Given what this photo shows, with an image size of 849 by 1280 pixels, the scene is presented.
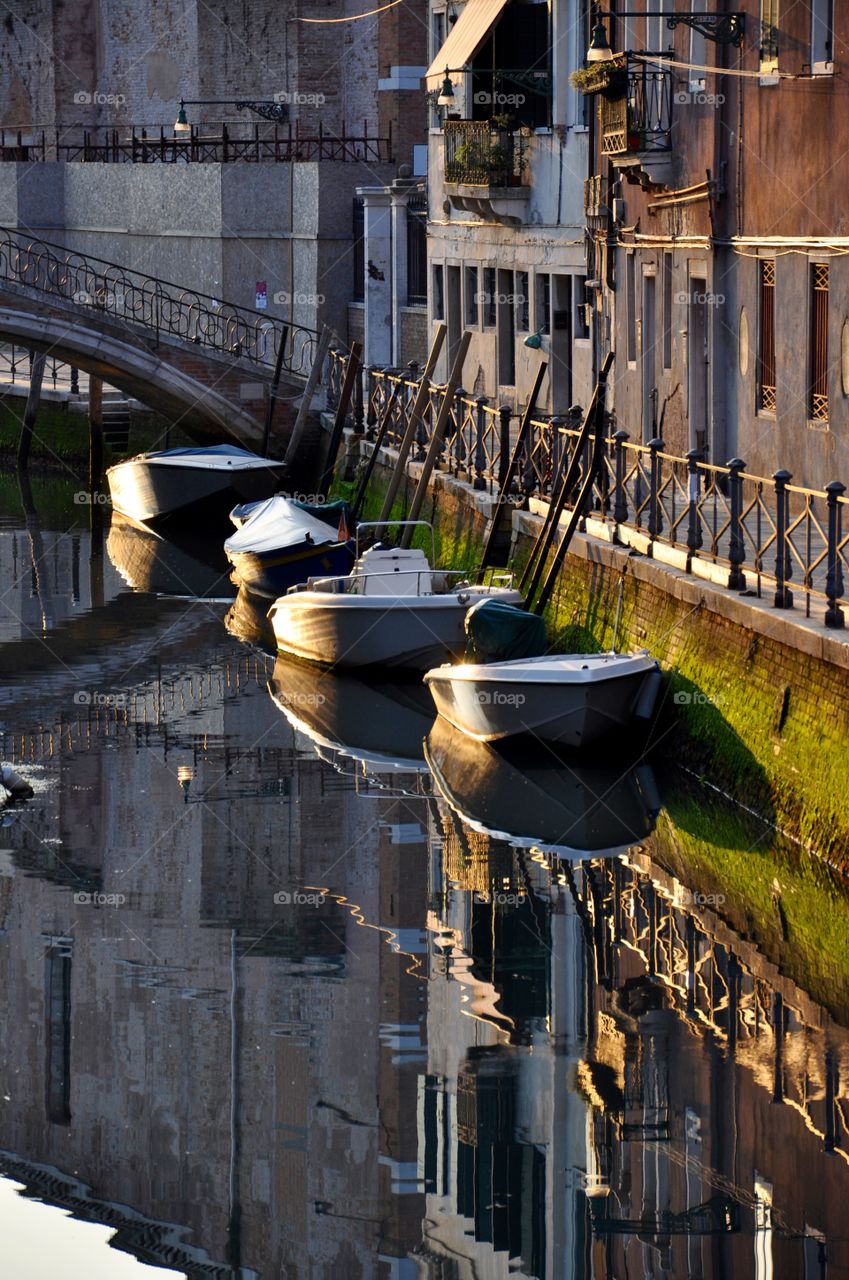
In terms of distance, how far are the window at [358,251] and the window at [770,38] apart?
1547cm

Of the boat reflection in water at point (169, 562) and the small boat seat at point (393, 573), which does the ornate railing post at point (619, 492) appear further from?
the boat reflection in water at point (169, 562)

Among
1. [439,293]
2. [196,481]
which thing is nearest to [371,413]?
[196,481]

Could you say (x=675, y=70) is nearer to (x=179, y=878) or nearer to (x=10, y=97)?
(x=179, y=878)

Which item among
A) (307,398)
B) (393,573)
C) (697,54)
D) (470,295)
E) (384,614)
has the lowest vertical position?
(384,614)

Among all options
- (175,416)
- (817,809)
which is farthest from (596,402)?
(175,416)

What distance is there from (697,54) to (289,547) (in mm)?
6120

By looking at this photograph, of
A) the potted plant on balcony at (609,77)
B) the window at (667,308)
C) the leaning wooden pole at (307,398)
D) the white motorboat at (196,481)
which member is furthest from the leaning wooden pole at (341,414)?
the potted plant on balcony at (609,77)

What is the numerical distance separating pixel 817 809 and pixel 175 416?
67.0 feet

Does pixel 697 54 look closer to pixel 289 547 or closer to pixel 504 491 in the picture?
pixel 504 491

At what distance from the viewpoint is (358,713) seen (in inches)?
707

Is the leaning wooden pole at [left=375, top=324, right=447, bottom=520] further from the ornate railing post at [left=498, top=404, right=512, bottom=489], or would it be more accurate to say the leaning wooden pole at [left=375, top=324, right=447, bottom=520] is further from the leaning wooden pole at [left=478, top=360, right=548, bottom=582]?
the leaning wooden pole at [left=478, top=360, right=548, bottom=582]

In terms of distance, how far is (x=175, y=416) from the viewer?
31875 mm

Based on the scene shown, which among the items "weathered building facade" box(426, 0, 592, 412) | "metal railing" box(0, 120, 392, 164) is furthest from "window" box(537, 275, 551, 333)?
"metal railing" box(0, 120, 392, 164)

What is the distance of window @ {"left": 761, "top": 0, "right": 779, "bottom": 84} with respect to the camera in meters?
16.9
